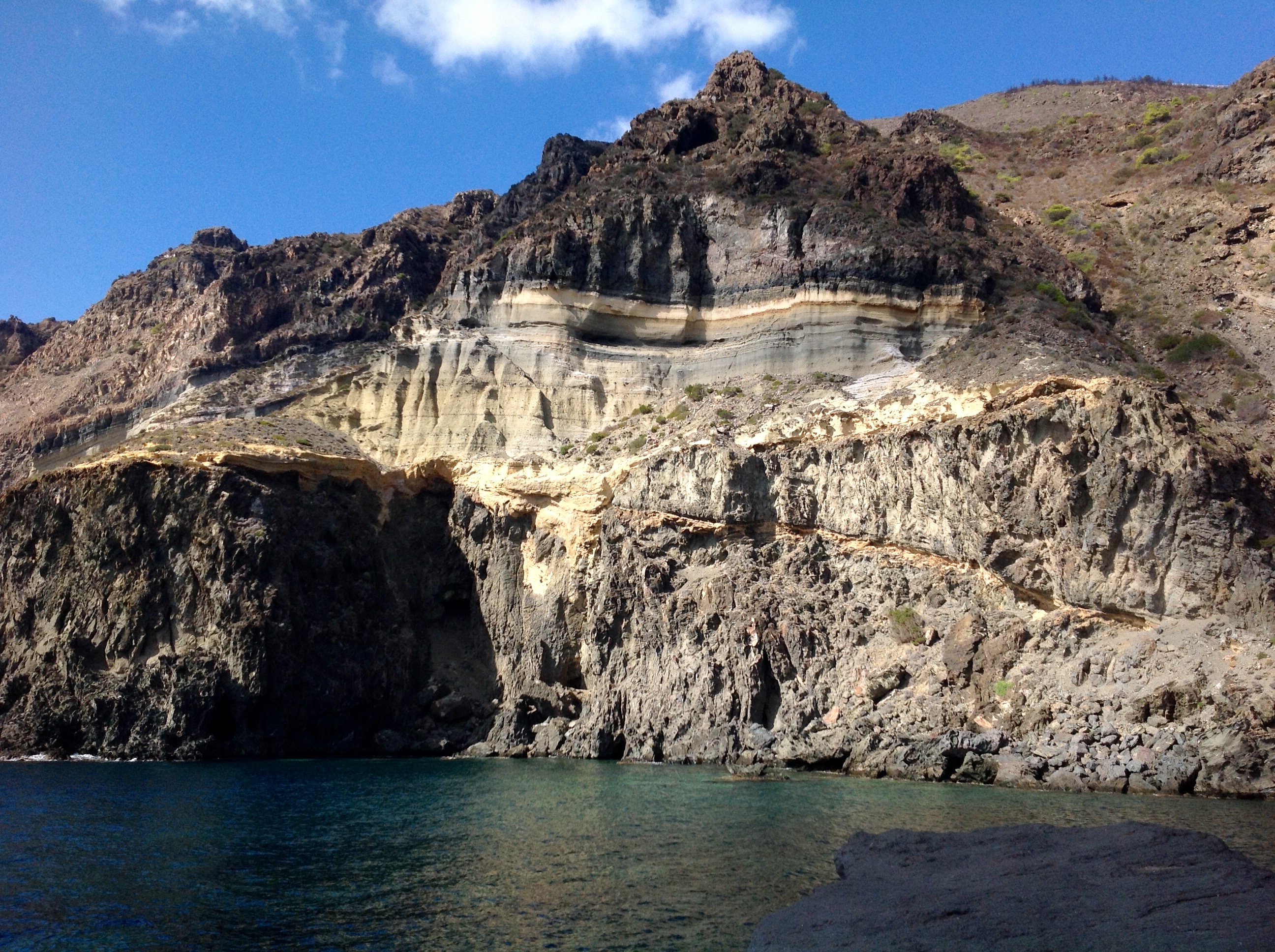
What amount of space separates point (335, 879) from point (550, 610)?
27896mm

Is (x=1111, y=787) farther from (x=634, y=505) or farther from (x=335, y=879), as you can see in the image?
(x=634, y=505)

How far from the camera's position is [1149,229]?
2456 inches

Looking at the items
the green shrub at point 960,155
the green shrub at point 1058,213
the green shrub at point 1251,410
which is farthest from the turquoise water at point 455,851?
the green shrub at point 960,155

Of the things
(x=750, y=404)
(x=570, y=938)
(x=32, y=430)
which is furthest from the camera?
(x=32, y=430)

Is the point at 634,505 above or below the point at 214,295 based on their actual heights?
below

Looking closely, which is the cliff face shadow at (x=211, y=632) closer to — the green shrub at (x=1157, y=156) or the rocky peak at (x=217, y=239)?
the rocky peak at (x=217, y=239)

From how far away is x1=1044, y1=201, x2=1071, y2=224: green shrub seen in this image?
68438mm

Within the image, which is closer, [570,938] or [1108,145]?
[570,938]

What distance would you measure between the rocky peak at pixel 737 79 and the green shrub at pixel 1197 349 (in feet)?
110

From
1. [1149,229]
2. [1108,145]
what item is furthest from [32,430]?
[1108,145]

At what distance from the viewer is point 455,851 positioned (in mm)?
21641

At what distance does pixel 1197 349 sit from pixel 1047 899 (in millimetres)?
46711

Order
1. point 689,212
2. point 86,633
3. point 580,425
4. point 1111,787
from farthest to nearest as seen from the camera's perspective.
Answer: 1. point 689,212
2. point 580,425
3. point 86,633
4. point 1111,787

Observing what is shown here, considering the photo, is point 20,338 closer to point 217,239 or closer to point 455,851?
point 217,239
